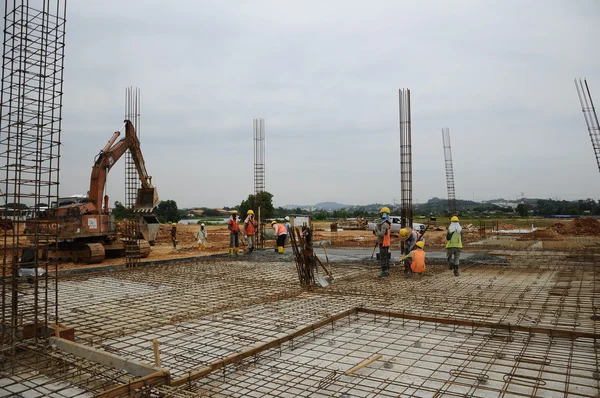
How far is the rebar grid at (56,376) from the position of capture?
3101 mm

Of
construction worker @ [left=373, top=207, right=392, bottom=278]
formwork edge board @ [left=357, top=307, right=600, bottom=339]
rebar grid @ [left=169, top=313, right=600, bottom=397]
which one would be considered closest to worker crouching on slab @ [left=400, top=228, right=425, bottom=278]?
construction worker @ [left=373, top=207, right=392, bottom=278]

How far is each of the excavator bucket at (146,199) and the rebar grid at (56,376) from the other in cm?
1034

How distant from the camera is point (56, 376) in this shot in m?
3.37

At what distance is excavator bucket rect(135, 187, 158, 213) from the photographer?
13.8m

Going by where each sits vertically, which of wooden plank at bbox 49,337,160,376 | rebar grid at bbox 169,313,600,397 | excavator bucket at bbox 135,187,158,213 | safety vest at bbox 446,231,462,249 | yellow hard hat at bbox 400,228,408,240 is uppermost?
excavator bucket at bbox 135,187,158,213

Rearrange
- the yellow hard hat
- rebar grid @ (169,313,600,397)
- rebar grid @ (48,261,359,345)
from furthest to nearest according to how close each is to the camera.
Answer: the yellow hard hat → rebar grid @ (48,261,359,345) → rebar grid @ (169,313,600,397)

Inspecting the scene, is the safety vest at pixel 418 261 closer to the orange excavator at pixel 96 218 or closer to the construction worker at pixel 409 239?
the construction worker at pixel 409 239

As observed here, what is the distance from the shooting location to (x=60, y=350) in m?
3.83

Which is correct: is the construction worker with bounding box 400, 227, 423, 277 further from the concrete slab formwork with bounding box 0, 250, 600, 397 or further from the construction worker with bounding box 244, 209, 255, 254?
the construction worker with bounding box 244, 209, 255, 254

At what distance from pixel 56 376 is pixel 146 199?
36.2 ft

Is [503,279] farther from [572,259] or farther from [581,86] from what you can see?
[581,86]

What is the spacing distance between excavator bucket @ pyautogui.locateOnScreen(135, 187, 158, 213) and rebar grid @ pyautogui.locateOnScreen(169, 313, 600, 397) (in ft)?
34.6

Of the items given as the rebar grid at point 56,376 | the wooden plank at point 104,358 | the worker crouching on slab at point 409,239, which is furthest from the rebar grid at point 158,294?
the worker crouching on slab at point 409,239

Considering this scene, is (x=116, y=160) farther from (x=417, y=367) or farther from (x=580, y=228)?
(x=580, y=228)
